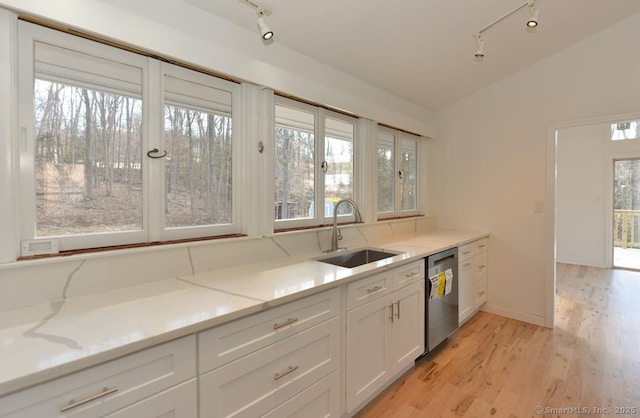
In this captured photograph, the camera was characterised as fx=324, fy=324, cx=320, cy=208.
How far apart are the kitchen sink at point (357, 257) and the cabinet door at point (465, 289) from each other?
0.85 metres

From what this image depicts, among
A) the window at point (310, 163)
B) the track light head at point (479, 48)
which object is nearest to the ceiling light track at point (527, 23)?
the track light head at point (479, 48)

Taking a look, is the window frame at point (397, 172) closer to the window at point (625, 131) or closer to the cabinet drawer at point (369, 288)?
the cabinet drawer at point (369, 288)

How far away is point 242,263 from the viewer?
1945 mm

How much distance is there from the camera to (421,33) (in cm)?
235

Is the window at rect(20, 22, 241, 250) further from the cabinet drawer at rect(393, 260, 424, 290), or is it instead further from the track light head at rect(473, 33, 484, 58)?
the track light head at rect(473, 33, 484, 58)

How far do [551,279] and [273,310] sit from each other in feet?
10.0

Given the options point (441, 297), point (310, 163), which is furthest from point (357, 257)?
point (310, 163)

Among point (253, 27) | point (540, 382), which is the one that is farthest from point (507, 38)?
point (540, 382)

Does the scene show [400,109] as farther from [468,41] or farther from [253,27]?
[253,27]

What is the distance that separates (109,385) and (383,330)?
1.49m

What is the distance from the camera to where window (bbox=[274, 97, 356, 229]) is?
2.32 metres

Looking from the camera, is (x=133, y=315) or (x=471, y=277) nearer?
(x=133, y=315)

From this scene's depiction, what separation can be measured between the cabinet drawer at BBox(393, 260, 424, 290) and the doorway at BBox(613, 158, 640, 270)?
5.56 metres

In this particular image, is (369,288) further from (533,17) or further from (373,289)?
(533,17)
